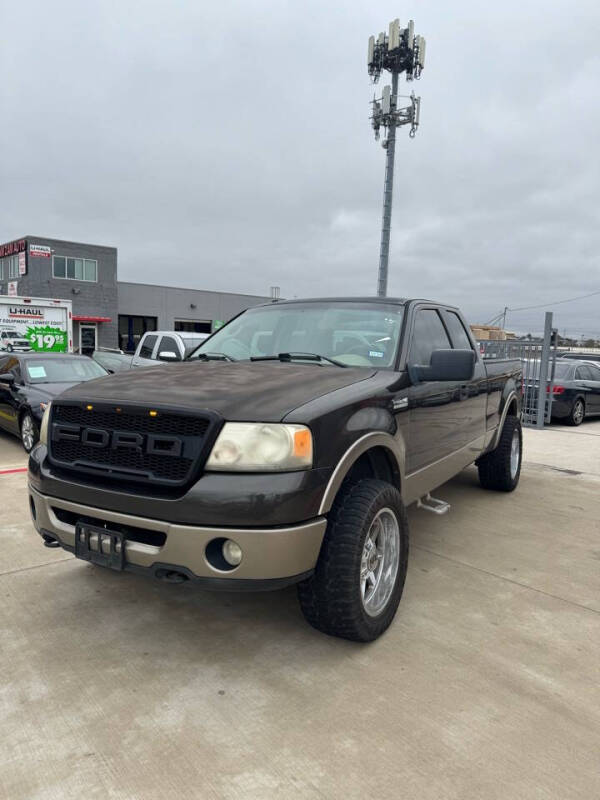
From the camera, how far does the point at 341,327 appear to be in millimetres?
3957

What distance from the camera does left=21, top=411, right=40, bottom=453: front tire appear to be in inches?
308

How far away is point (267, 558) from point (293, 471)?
38cm

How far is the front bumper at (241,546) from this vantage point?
2.48 m

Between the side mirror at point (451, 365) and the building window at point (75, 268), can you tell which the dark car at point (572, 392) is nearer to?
the side mirror at point (451, 365)

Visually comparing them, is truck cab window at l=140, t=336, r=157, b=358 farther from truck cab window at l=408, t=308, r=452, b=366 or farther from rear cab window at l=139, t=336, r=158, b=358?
truck cab window at l=408, t=308, r=452, b=366

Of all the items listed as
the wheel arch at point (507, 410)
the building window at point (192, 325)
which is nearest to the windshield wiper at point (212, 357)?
the wheel arch at point (507, 410)

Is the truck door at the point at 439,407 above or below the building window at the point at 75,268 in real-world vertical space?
below

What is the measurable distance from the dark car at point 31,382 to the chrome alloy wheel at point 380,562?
19.3 ft

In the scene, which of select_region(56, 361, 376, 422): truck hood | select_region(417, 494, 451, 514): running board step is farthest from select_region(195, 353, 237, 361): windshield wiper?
→ select_region(417, 494, 451, 514): running board step

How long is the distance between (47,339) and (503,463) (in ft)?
53.2

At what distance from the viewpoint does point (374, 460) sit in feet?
11.0

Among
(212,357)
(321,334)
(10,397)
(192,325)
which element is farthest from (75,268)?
(321,334)

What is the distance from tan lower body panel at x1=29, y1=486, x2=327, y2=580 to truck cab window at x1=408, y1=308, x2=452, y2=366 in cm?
159

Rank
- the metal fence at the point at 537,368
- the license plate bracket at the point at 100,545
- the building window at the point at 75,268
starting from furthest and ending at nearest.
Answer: the building window at the point at 75,268
the metal fence at the point at 537,368
the license plate bracket at the point at 100,545
